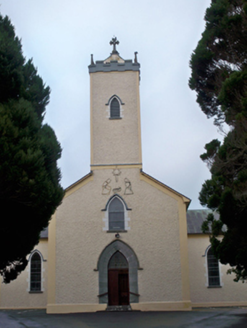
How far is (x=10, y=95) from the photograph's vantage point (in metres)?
10.1

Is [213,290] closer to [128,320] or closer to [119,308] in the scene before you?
[119,308]

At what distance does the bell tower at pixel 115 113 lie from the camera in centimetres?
2202

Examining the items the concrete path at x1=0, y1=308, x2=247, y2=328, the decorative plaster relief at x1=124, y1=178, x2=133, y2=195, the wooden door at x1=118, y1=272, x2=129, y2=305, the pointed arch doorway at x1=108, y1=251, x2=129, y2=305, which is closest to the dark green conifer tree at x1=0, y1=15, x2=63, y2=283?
the concrete path at x1=0, y1=308, x2=247, y2=328

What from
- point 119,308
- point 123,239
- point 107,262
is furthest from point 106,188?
point 119,308

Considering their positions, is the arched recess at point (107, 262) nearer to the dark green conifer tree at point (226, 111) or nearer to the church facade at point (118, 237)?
the church facade at point (118, 237)

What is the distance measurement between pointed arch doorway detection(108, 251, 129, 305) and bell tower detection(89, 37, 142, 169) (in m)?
5.16

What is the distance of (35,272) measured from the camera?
23984mm

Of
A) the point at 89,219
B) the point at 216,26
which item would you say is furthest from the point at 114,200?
the point at 216,26

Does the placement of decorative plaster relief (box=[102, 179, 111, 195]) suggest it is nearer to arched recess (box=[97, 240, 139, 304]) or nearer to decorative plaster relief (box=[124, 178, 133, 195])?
decorative plaster relief (box=[124, 178, 133, 195])

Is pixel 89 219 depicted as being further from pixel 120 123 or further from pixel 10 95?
pixel 10 95

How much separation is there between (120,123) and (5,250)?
44.7 feet

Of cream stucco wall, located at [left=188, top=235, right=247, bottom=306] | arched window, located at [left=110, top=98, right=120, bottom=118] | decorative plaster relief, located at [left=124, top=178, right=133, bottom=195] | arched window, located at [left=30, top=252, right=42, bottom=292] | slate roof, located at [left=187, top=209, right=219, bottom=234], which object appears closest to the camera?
decorative plaster relief, located at [left=124, top=178, right=133, bottom=195]

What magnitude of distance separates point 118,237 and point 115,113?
714 cm

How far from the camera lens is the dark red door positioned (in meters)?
19.9
